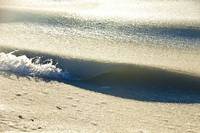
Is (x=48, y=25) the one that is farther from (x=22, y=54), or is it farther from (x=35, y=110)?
(x=35, y=110)

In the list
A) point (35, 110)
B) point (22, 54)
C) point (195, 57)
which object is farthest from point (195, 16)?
point (35, 110)

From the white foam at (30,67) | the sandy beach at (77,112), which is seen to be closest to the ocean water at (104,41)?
the white foam at (30,67)

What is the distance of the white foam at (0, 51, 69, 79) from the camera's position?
275cm

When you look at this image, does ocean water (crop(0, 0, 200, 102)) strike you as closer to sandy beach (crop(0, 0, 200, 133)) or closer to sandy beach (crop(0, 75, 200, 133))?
sandy beach (crop(0, 0, 200, 133))

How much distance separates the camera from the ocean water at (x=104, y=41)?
278cm

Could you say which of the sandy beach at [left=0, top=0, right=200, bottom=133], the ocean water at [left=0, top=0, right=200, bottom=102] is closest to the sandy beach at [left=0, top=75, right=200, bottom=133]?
the sandy beach at [left=0, top=0, right=200, bottom=133]

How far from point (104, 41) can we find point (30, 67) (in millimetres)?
623

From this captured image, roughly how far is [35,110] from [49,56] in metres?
0.81

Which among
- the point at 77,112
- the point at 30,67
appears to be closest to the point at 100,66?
the point at 30,67

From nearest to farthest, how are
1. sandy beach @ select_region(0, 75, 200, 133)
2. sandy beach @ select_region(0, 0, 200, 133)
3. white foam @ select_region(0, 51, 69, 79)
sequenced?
sandy beach @ select_region(0, 75, 200, 133) < sandy beach @ select_region(0, 0, 200, 133) < white foam @ select_region(0, 51, 69, 79)

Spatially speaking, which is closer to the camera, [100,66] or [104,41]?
[100,66]

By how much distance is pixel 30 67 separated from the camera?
2803 millimetres

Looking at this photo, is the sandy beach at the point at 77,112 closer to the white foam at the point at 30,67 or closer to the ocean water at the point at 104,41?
the white foam at the point at 30,67

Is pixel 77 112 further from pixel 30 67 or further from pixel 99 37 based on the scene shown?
pixel 99 37
